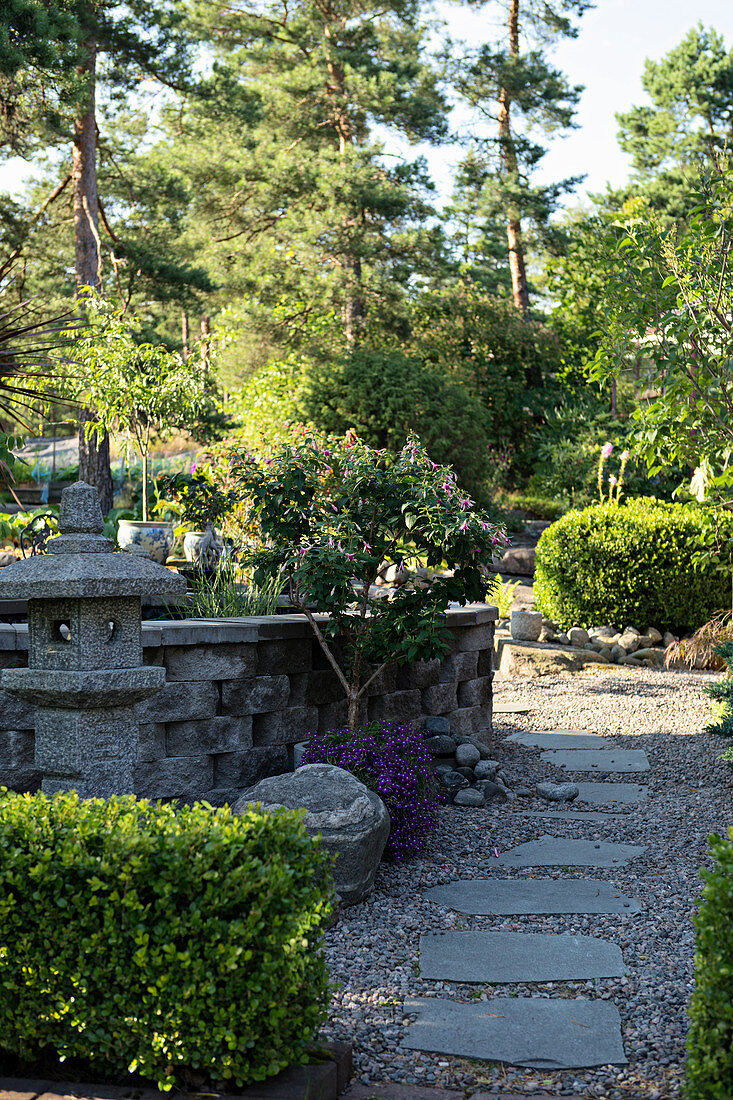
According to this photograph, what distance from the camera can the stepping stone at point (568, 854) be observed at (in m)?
4.13

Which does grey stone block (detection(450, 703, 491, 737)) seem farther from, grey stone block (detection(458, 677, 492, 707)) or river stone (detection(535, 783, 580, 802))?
river stone (detection(535, 783, 580, 802))

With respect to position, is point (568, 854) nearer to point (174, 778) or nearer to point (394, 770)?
point (394, 770)

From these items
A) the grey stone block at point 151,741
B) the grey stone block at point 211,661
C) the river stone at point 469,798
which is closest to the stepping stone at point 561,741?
the river stone at point 469,798

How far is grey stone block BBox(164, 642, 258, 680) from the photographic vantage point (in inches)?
167

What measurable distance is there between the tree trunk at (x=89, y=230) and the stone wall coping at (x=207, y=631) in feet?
25.7

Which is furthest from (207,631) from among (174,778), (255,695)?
(174,778)

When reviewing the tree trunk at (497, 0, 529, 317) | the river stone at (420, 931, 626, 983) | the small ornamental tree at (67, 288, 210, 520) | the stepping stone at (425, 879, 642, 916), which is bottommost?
the stepping stone at (425, 879, 642, 916)

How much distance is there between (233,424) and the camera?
1725 cm

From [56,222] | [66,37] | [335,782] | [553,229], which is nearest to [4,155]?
[56,222]

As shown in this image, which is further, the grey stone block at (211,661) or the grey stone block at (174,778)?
the grey stone block at (211,661)

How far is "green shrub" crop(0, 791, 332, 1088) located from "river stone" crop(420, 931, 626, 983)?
0.88m

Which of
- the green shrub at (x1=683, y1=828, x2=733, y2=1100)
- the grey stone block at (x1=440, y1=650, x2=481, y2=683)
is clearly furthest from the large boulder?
the grey stone block at (x1=440, y1=650, x2=481, y2=683)

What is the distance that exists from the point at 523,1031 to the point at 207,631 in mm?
2223

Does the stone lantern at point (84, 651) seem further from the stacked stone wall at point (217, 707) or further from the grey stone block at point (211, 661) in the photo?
the grey stone block at point (211, 661)
